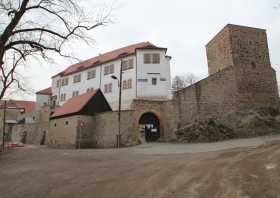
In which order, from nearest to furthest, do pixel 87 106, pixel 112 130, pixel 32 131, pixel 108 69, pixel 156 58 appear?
pixel 112 130, pixel 87 106, pixel 156 58, pixel 108 69, pixel 32 131

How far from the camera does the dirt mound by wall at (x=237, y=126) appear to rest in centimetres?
1853

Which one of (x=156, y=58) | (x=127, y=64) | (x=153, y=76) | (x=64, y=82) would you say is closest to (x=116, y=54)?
(x=127, y=64)

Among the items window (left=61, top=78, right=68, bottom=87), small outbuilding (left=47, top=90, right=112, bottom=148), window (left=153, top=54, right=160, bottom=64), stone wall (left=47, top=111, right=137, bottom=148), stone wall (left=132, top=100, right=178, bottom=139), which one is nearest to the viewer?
stone wall (left=132, top=100, right=178, bottom=139)

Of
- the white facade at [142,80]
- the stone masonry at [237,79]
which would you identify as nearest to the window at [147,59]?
the white facade at [142,80]

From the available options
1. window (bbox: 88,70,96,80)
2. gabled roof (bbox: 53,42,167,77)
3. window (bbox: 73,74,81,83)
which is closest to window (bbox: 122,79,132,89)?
gabled roof (bbox: 53,42,167,77)

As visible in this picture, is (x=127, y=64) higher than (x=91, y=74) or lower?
higher

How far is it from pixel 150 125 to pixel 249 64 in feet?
37.8

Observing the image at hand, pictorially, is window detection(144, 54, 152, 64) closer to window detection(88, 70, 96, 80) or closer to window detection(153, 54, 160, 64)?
window detection(153, 54, 160, 64)

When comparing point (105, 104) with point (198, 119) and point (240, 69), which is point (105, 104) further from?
point (240, 69)

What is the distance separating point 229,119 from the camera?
20156 millimetres

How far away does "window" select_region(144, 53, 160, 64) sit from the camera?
34.4m

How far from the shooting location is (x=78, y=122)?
93.0ft

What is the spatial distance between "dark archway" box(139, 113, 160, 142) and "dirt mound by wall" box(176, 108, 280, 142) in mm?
5981

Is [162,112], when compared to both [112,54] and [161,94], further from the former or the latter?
[112,54]
